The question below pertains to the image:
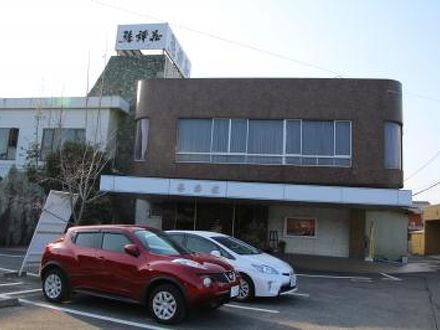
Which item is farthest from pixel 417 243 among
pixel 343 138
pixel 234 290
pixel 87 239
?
pixel 87 239

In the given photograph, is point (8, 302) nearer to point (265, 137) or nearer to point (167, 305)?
point (167, 305)

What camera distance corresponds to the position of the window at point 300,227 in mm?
27016

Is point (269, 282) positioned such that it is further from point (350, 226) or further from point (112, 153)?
point (112, 153)

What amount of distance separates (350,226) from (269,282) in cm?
1450

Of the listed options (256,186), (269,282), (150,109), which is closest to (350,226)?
(256,186)

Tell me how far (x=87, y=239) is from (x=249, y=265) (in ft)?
11.3

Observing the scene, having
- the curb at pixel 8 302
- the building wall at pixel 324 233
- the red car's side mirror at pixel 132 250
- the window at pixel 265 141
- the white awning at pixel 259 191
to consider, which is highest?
the window at pixel 265 141

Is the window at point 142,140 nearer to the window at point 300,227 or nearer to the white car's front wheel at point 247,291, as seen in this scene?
the window at point 300,227

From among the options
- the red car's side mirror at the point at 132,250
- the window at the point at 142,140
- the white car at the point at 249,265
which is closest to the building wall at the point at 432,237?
the window at the point at 142,140

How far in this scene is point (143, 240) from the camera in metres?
11.1

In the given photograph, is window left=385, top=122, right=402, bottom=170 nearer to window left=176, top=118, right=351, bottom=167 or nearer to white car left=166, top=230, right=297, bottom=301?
window left=176, top=118, right=351, bottom=167

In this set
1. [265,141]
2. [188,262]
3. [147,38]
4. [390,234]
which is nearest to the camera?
[188,262]

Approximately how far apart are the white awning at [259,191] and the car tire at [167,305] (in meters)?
12.6

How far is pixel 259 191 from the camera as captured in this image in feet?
74.6
